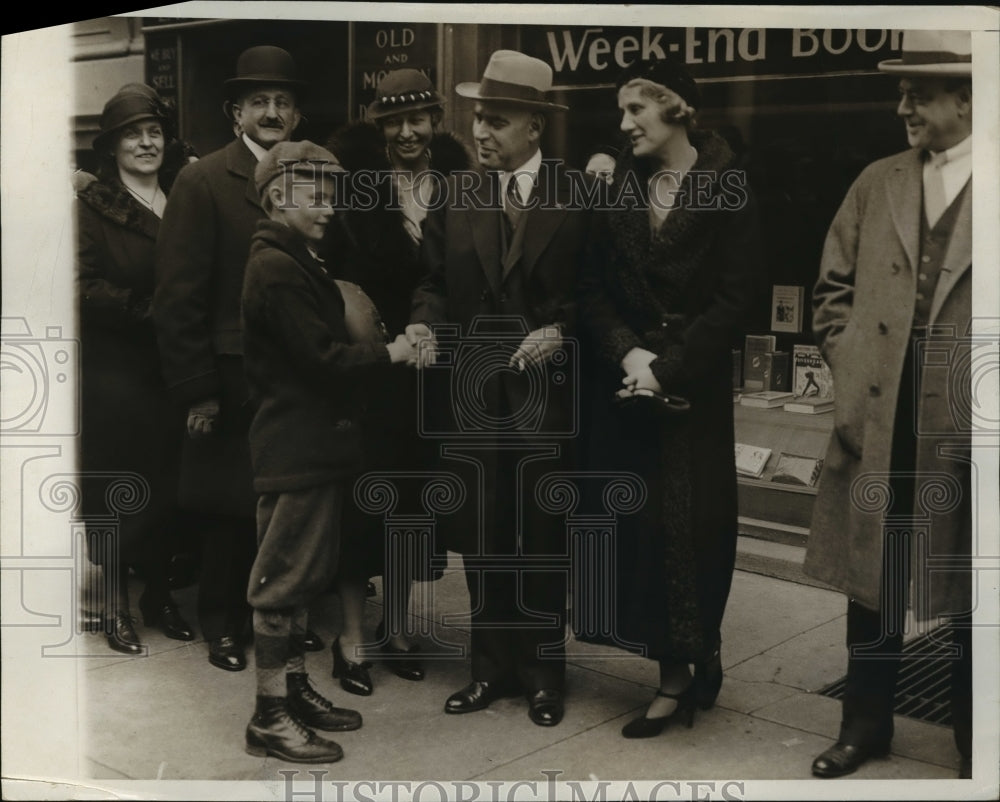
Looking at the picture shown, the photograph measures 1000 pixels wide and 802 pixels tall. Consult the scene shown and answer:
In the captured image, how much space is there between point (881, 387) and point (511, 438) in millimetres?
1388

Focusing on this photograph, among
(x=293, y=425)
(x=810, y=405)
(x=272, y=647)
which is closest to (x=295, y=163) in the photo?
(x=293, y=425)

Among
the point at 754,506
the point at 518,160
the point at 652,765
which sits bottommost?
the point at 652,765

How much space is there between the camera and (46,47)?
545cm

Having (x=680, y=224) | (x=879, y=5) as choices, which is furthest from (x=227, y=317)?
(x=879, y=5)

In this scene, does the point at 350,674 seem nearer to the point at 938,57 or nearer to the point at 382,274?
the point at 382,274

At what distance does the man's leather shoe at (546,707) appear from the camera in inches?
213

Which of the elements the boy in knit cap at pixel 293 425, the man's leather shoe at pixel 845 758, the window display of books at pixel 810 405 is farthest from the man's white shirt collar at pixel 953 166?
the boy in knit cap at pixel 293 425

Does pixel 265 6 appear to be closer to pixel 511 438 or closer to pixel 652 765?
pixel 511 438

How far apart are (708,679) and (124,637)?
7.58ft

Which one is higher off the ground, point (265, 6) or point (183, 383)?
point (265, 6)

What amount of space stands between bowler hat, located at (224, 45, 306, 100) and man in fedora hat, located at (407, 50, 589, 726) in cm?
68

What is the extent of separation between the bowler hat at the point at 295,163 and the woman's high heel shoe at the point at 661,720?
2.36 metres

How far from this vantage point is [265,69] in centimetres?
535

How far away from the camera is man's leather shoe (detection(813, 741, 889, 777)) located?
Answer: 526 cm
